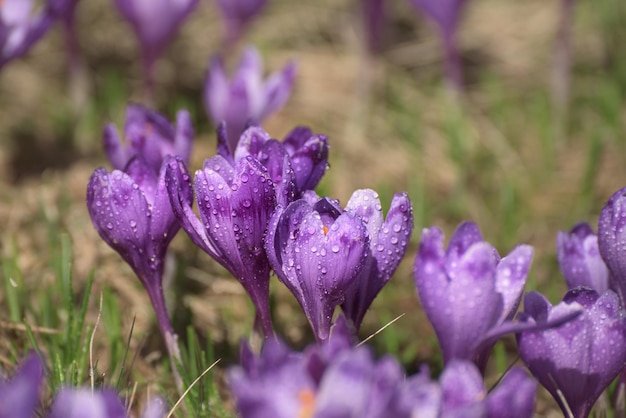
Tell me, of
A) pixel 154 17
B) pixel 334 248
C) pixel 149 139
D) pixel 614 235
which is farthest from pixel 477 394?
pixel 154 17

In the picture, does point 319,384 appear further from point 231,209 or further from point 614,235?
point 614,235

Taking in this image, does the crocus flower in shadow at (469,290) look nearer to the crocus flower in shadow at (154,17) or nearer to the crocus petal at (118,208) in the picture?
the crocus petal at (118,208)

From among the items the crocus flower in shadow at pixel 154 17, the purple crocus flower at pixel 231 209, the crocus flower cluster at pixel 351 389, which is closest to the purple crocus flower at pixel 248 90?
the crocus flower in shadow at pixel 154 17

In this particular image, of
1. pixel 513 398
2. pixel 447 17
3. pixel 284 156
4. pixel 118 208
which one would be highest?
pixel 447 17

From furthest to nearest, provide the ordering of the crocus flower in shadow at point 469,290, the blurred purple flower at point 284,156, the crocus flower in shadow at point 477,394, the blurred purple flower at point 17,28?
the blurred purple flower at point 17,28 < the blurred purple flower at point 284,156 < the crocus flower in shadow at point 469,290 < the crocus flower in shadow at point 477,394

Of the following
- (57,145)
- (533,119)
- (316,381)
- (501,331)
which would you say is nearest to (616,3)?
(533,119)

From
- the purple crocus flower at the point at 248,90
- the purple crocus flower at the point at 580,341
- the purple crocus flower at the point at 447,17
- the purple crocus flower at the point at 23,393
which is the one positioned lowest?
the purple crocus flower at the point at 580,341
